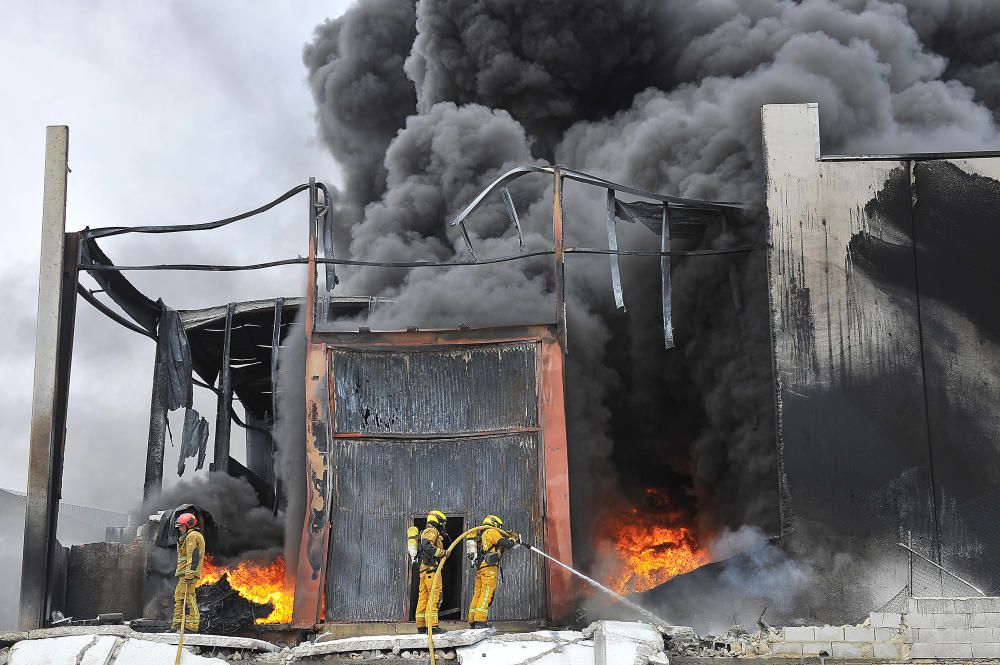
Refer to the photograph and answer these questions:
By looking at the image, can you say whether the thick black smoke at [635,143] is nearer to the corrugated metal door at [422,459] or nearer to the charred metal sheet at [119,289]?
the corrugated metal door at [422,459]

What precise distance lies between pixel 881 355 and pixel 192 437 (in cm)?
1195

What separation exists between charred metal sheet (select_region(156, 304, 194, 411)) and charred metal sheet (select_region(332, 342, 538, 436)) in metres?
5.72

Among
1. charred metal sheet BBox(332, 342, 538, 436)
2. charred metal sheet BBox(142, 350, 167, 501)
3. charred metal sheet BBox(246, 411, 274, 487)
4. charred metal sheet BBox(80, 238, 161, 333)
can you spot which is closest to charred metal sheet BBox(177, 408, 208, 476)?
charred metal sheet BBox(142, 350, 167, 501)

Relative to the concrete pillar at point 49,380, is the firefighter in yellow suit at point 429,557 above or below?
below

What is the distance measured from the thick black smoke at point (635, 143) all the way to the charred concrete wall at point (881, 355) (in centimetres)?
111

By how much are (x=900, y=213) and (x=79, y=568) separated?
11357mm

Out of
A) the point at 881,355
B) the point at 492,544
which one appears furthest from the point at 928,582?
the point at 492,544

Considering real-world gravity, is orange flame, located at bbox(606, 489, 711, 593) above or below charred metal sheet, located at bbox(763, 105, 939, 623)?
below

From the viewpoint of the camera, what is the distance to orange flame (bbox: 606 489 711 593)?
577 inches

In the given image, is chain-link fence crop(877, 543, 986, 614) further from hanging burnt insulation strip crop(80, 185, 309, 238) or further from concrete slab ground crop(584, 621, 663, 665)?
hanging burnt insulation strip crop(80, 185, 309, 238)

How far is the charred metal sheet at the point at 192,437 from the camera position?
18.0m

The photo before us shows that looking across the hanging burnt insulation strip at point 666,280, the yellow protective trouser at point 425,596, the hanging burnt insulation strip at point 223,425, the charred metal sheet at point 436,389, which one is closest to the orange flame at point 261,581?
the charred metal sheet at point 436,389

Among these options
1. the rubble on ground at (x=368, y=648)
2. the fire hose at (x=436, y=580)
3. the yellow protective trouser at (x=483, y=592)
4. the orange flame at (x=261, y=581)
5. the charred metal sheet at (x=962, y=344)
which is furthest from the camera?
the orange flame at (x=261, y=581)

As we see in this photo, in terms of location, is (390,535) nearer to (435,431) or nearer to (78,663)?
(435,431)
